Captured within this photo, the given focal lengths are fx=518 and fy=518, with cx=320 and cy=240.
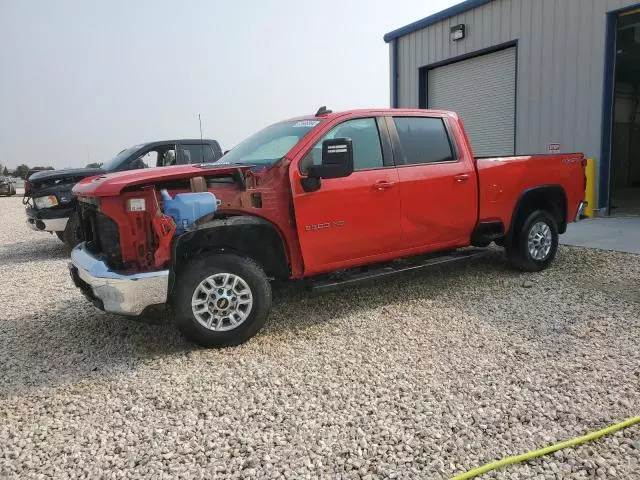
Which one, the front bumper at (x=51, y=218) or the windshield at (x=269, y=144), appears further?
the front bumper at (x=51, y=218)

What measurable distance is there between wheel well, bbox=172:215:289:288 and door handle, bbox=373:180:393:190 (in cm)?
104

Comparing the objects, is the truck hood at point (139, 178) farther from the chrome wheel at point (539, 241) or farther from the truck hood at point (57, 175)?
the truck hood at point (57, 175)

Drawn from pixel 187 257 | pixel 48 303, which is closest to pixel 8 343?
pixel 48 303

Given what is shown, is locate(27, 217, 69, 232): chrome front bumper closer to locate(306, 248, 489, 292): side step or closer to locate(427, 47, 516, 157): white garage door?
locate(306, 248, 489, 292): side step

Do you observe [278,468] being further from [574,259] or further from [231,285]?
[574,259]

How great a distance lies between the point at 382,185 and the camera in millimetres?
4766

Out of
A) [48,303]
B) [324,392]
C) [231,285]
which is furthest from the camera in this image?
[48,303]

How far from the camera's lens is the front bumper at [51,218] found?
818 centimetres

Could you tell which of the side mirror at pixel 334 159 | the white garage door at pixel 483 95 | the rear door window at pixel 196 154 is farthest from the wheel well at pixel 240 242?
the white garage door at pixel 483 95

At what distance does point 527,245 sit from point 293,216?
316 centimetres

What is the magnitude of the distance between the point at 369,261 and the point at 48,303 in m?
3.54

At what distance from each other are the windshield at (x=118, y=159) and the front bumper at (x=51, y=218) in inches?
43.7

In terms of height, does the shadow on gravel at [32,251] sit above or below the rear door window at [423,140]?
below

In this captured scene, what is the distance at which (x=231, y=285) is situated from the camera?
158 inches
